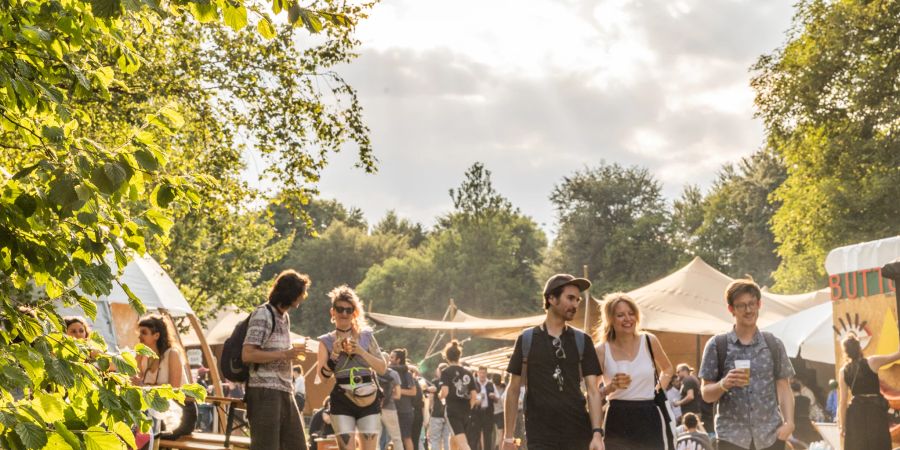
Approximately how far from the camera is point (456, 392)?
17.0m

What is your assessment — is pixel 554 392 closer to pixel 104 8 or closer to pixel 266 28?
pixel 266 28

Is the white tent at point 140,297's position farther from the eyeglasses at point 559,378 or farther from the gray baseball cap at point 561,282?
the eyeglasses at point 559,378

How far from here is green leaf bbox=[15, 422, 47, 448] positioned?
301cm

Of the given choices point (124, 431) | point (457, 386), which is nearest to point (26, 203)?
point (124, 431)

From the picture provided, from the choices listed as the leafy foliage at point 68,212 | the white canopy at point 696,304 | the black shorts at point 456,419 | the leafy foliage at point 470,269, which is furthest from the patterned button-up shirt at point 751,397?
the leafy foliage at point 470,269

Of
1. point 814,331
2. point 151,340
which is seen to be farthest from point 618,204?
point 151,340

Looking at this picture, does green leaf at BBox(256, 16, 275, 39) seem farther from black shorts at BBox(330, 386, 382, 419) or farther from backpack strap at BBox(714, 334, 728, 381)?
black shorts at BBox(330, 386, 382, 419)

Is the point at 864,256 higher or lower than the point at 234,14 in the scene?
higher

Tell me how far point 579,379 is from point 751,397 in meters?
1.04

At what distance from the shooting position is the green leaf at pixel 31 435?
119 inches

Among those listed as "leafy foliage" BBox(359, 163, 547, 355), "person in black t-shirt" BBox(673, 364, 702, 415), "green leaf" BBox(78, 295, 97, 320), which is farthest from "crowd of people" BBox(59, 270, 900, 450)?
"leafy foliage" BBox(359, 163, 547, 355)

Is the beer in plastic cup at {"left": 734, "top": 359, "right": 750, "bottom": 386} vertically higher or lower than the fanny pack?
higher

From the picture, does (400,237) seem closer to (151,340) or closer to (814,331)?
(814,331)

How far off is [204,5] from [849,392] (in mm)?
8734
